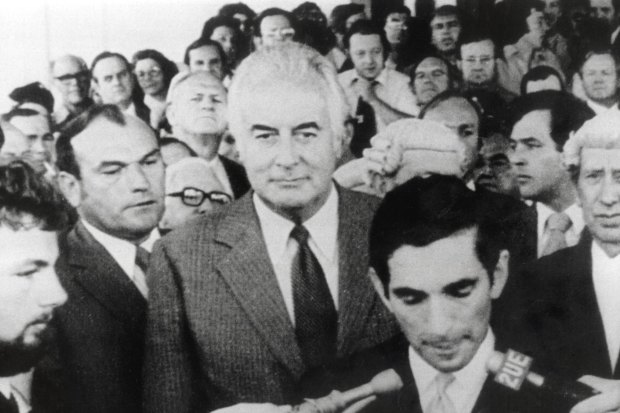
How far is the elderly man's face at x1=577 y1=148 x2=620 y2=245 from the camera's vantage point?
7.02ft

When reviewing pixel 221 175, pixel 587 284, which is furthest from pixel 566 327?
pixel 221 175

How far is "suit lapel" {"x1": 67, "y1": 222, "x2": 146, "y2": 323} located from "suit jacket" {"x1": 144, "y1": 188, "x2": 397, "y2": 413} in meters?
0.06

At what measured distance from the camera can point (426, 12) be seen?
227 centimetres

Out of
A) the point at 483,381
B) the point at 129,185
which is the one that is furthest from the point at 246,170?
the point at 483,381

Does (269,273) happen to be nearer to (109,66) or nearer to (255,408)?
(255,408)

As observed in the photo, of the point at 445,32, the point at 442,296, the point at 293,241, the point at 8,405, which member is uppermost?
the point at 445,32

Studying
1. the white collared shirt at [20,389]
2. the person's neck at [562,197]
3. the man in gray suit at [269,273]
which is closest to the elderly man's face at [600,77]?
the person's neck at [562,197]

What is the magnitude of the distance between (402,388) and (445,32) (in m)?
1.03

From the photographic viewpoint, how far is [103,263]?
2148 millimetres

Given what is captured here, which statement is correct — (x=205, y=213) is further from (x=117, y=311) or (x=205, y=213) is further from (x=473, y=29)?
(x=473, y=29)

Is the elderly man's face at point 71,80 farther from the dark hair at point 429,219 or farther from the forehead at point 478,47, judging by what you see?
the forehead at point 478,47

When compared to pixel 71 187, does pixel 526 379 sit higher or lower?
lower

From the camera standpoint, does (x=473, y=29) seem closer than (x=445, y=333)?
No

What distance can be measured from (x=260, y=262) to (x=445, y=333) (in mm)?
541
